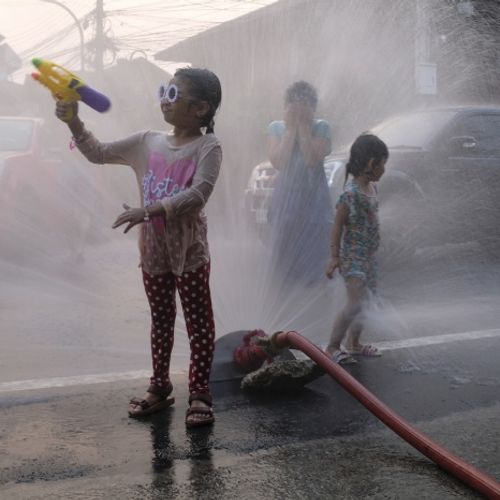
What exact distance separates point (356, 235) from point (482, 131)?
4994 millimetres

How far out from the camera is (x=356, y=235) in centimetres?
452

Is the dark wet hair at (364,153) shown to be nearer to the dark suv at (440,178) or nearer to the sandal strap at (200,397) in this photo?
the sandal strap at (200,397)

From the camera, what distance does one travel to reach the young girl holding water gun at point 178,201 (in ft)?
10.6

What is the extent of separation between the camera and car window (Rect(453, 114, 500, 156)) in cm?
870

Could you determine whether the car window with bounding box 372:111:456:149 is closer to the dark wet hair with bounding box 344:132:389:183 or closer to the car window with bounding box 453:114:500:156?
the car window with bounding box 453:114:500:156

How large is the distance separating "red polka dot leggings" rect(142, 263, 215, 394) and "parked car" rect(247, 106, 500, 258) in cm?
437

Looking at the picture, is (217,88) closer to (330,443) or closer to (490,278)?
(330,443)

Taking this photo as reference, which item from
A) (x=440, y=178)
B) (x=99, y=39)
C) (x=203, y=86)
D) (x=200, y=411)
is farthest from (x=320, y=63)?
(x=99, y=39)

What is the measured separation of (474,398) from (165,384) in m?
1.53

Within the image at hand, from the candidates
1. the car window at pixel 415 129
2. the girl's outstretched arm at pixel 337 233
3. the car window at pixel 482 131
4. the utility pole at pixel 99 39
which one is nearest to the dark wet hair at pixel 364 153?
the girl's outstretched arm at pixel 337 233

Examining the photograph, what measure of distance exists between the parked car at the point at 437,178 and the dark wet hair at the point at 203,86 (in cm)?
437

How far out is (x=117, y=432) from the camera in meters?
3.30

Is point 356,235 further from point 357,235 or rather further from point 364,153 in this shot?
point 364,153

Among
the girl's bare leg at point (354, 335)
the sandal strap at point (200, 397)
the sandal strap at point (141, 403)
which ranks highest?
the girl's bare leg at point (354, 335)
